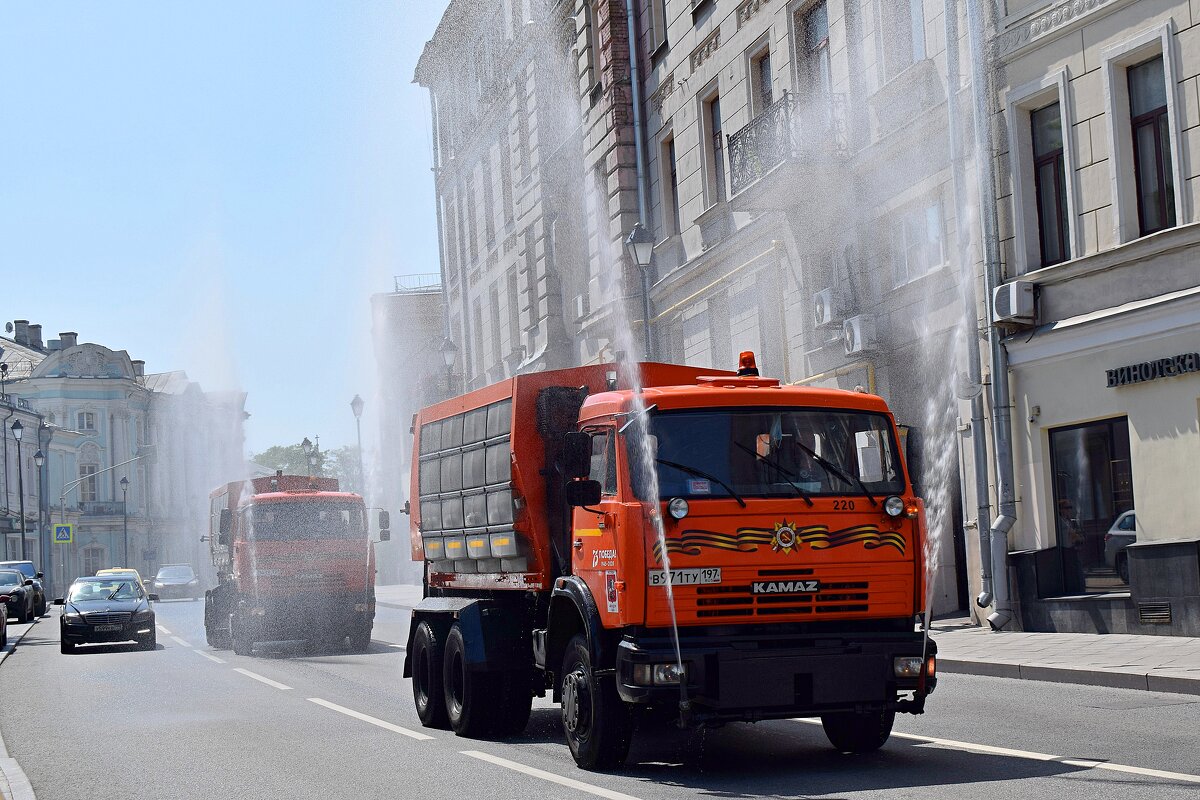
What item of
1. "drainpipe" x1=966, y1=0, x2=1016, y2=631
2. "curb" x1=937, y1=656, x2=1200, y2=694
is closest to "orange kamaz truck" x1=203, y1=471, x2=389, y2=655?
"drainpipe" x1=966, y1=0, x2=1016, y2=631

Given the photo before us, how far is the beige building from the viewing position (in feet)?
58.3

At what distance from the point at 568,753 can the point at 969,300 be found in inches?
477

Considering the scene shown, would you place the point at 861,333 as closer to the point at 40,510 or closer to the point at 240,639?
the point at 240,639

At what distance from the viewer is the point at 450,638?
42.1 ft

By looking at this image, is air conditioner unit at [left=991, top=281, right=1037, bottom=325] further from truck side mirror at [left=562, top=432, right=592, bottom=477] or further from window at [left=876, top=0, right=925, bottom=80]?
truck side mirror at [left=562, top=432, right=592, bottom=477]

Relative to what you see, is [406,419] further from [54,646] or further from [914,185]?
[914,185]

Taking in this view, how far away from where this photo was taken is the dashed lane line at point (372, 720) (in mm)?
12797

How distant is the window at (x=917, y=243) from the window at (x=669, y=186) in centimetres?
939

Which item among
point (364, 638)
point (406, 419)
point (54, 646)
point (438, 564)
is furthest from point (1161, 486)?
point (406, 419)

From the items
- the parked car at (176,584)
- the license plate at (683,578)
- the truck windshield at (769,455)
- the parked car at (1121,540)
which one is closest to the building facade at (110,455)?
the parked car at (176,584)

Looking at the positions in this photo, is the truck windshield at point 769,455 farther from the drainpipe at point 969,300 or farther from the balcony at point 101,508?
the balcony at point 101,508

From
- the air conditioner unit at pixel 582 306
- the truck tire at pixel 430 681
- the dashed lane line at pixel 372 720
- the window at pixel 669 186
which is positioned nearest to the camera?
the dashed lane line at pixel 372 720

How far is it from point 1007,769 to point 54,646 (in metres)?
26.5

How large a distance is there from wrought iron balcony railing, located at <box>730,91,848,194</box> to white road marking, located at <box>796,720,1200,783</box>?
47.1ft
